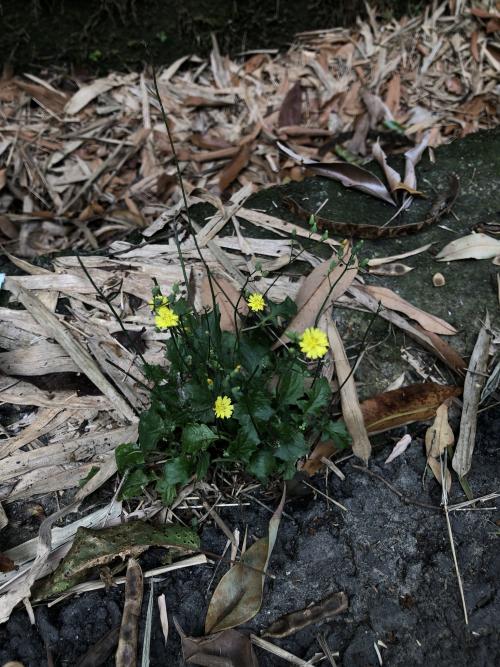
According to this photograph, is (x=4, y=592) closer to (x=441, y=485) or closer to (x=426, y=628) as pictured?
(x=426, y=628)

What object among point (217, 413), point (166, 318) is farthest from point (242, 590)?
point (166, 318)

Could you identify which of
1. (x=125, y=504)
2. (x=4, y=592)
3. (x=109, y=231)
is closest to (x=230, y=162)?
(x=109, y=231)

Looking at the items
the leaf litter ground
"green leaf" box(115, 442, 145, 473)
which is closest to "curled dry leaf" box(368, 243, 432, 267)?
the leaf litter ground

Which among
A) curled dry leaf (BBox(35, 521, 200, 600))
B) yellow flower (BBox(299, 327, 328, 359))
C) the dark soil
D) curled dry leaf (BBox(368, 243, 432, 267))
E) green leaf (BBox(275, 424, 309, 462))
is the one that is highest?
yellow flower (BBox(299, 327, 328, 359))

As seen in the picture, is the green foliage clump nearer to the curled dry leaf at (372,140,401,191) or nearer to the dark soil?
the dark soil

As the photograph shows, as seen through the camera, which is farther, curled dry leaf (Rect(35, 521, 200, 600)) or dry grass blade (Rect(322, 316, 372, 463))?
dry grass blade (Rect(322, 316, 372, 463))

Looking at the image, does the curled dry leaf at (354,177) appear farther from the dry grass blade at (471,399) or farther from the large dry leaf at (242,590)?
the large dry leaf at (242,590)

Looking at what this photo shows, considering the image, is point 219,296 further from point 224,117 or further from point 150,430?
point 224,117
